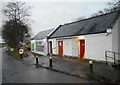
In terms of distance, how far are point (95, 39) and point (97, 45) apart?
66 centimetres

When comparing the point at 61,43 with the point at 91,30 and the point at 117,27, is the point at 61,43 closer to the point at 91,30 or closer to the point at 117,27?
the point at 91,30

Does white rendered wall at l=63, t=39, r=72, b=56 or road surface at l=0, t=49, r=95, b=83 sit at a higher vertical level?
white rendered wall at l=63, t=39, r=72, b=56

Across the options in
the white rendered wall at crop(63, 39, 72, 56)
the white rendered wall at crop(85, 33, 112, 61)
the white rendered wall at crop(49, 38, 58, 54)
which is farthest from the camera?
the white rendered wall at crop(49, 38, 58, 54)

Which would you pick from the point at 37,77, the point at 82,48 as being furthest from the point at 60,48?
the point at 37,77

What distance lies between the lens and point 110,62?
16953mm

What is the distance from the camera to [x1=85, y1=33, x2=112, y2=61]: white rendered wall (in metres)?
17.6

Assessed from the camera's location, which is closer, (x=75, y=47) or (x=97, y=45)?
(x=97, y=45)

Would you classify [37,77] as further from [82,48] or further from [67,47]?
[67,47]

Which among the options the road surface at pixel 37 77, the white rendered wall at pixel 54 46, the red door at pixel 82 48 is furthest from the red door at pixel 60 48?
the road surface at pixel 37 77

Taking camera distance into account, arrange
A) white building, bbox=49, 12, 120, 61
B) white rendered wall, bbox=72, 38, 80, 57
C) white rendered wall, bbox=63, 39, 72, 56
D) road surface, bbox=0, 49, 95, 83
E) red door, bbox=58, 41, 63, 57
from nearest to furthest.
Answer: road surface, bbox=0, 49, 95, 83 → white building, bbox=49, 12, 120, 61 → white rendered wall, bbox=72, 38, 80, 57 → white rendered wall, bbox=63, 39, 72, 56 → red door, bbox=58, 41, 63, 57

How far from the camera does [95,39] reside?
1920cm

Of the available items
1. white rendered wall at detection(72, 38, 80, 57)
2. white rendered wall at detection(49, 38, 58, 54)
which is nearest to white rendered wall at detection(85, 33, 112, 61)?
white rendered wall at detection(72, 38, 80, 57)

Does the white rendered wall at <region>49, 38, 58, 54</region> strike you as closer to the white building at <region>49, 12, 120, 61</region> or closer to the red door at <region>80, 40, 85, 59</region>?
the white building at <region>49, 12, 120, 61</region>

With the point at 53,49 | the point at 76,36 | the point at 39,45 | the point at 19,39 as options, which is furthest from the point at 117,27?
the point at 19,39
